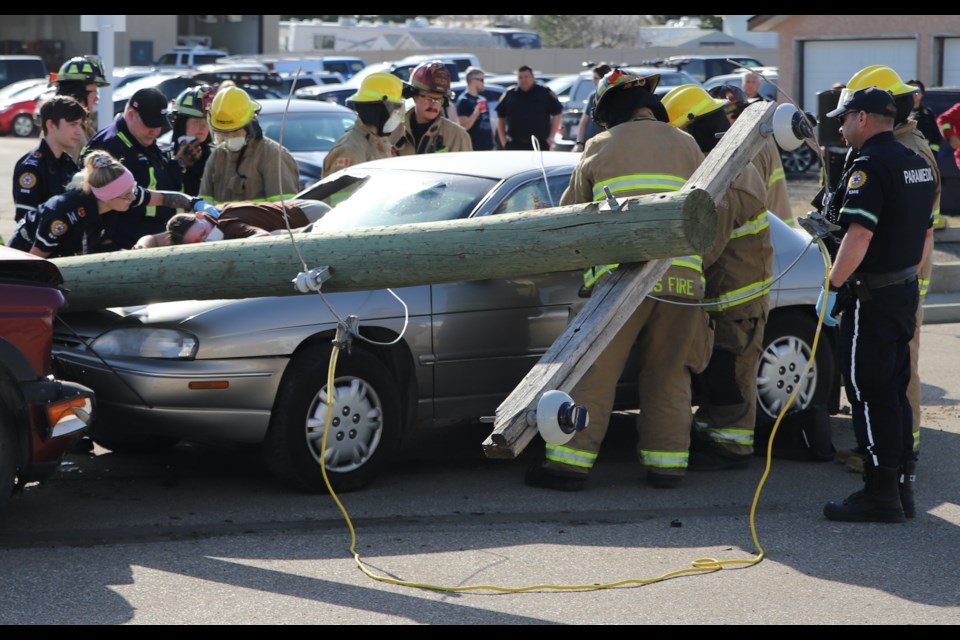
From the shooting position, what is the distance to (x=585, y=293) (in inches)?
256

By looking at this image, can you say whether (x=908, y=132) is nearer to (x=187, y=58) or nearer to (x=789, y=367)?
(x=789, y=367)

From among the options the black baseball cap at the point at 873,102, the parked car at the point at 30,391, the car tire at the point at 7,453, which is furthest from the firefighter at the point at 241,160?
the black baseball cap at the point at 873,102

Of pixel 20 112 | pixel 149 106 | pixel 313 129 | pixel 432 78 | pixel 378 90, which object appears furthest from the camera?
pixel 20 112

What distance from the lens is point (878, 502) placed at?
19.6ft

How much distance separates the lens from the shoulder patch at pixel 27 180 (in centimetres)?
773

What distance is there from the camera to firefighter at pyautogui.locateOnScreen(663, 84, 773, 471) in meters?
6.87

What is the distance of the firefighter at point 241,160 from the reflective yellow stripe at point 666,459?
3.06 m

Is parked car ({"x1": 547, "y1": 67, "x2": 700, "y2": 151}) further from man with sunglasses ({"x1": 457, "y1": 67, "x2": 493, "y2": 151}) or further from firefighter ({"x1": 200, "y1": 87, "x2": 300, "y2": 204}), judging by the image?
firefighter ({"x1": 200, "y1": 87, "x2": 300, "y2": 204})

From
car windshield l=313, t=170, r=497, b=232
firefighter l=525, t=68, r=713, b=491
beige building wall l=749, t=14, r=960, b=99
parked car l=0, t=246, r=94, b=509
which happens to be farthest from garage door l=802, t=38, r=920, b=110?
parked car l=0, t=246, r=94, b=509

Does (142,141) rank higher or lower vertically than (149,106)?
lower

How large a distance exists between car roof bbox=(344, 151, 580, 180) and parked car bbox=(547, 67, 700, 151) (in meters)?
13.0

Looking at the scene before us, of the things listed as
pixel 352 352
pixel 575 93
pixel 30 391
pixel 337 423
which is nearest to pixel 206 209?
pixel 352 352

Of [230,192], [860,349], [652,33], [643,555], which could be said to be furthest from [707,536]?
[652,33]

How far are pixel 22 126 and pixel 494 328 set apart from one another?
1167 inches
